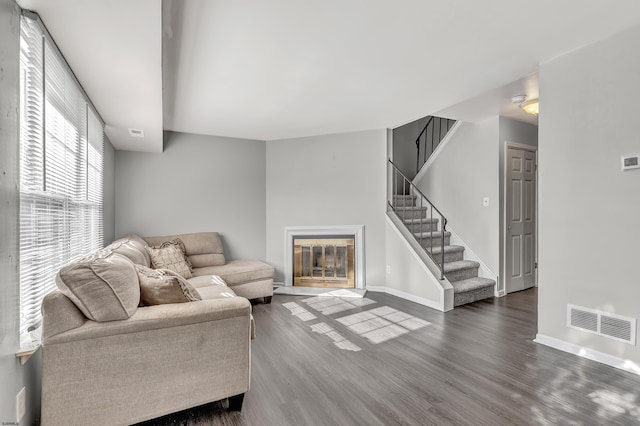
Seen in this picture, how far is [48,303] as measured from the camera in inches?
53.5

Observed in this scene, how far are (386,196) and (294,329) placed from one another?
2.32 metres

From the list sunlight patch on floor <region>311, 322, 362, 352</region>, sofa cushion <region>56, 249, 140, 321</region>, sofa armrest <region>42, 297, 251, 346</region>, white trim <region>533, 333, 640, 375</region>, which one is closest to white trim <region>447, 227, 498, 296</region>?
white trim <region>533, 333, 640, 375</region>

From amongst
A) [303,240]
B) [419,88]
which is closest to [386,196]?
[303,240]

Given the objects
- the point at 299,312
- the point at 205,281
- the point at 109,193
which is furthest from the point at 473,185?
the point at 109,193

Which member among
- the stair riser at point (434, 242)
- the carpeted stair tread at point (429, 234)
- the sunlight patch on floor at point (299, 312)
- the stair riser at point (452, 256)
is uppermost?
the carpeted stair tread at point (429, 234)

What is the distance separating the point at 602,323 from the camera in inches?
88.0

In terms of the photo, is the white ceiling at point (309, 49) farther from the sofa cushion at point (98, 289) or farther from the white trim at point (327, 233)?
the white trim at point (327, 233)

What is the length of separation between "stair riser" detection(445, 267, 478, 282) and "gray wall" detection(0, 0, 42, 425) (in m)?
3.91

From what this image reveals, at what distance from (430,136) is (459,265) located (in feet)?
8.67

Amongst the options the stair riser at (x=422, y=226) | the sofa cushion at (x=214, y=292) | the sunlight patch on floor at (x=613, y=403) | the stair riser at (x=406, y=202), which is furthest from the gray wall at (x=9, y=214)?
the stair riser at (x=406, y=202)

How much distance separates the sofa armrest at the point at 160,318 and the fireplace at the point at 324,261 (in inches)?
111

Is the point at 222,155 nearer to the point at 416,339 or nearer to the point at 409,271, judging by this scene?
the point at 409,271

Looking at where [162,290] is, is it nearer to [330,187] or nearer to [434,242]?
[330,187]

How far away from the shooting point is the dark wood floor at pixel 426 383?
1.67 meters
